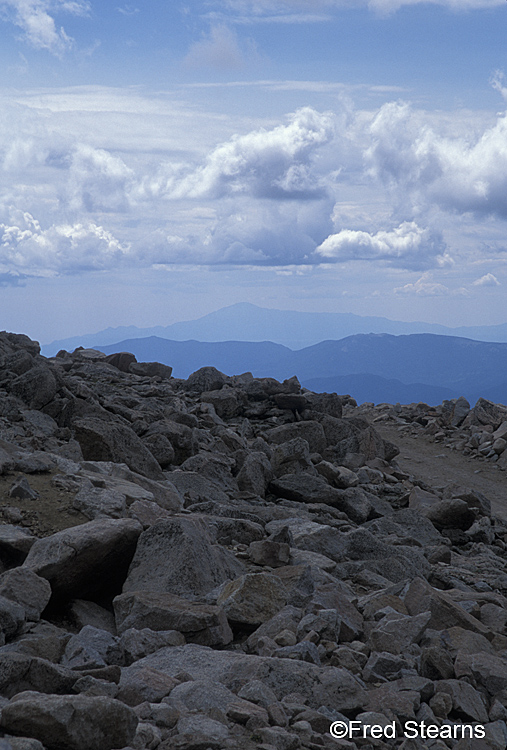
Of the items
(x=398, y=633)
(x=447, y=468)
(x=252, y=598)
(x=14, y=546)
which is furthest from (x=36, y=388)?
(x=447, y=468)

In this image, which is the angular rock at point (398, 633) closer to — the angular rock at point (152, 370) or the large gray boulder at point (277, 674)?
the large gray boulder at point (277, 674)

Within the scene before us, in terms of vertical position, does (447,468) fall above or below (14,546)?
below

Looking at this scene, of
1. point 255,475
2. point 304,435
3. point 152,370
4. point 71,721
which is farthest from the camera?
point 152,370

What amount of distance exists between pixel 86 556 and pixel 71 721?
8.12 ft

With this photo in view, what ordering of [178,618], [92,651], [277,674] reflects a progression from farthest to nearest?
[178,618]
[92,651]
[277,674]

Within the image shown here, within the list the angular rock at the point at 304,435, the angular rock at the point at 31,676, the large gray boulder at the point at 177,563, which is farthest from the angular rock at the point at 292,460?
the angular rock at the point at 31,676

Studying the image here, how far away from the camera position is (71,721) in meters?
2.98

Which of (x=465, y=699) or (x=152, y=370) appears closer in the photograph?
(x=465, y=699)

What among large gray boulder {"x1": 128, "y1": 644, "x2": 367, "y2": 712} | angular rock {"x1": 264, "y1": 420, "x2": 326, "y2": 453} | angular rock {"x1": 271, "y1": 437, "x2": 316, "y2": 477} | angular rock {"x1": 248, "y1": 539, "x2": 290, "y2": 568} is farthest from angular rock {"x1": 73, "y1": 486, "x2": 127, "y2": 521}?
angular rock {"x1": 264, "y1": 420, "x2": 326, "y2": 453}

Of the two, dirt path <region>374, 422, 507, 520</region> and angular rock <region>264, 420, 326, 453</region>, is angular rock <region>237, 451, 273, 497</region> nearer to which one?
angular rock <region>264, 420, 326, 453</region>

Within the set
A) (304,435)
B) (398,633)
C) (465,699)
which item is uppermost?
(398,633)

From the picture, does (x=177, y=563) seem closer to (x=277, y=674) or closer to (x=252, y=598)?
(x=252, y=598)

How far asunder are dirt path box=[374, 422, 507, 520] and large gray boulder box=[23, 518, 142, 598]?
12.0m

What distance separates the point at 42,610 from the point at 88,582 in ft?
2.19
